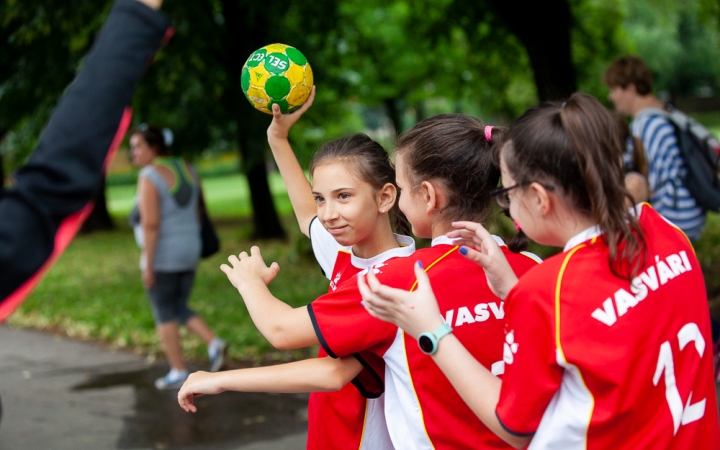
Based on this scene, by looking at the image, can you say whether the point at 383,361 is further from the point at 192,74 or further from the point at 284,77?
the point at 192,74

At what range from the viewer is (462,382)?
188cm

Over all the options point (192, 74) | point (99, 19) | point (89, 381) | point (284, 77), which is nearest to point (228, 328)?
point (89, 381)

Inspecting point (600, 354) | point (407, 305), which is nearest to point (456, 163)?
point (407, 305)

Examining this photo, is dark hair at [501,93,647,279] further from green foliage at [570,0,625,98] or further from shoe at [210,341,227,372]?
green foliage at [570,0,625,98]

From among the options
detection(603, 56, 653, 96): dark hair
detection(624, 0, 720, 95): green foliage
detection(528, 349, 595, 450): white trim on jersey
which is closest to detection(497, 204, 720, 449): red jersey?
detection(528, 349, 595, 450): white trim on jersey

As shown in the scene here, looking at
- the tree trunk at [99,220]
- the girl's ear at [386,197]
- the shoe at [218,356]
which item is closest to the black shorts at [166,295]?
the shoe at [218,356]

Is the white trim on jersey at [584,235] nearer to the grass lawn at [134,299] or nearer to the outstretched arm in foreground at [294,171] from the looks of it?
the outstretched arm in foreground at [294,171]

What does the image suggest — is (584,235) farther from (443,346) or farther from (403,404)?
(403,404)

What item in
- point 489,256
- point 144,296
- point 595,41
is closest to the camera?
point 489,256

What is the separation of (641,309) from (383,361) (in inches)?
32.1

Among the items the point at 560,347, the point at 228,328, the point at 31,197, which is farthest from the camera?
the point at 228,328

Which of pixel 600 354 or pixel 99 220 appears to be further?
pixel 99 220

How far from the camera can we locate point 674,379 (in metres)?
1.82

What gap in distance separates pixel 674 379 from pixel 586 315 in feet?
1.00
